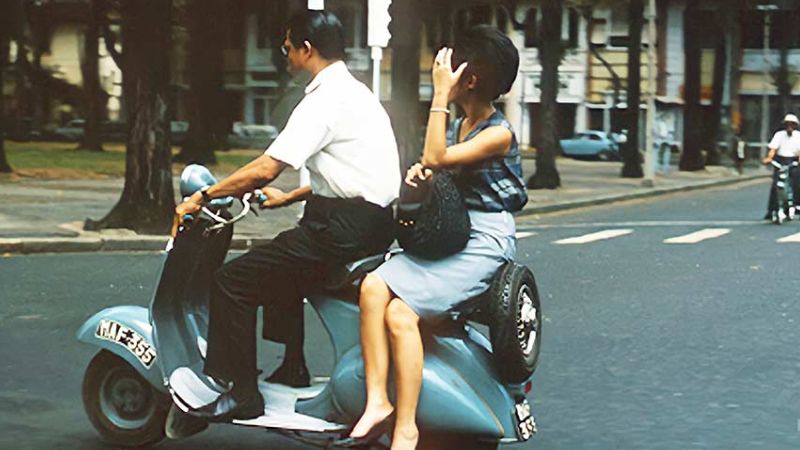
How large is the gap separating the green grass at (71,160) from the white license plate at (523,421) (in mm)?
28973

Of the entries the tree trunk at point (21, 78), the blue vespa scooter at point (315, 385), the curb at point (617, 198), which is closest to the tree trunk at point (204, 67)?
the tree trunk at point (21, 78)

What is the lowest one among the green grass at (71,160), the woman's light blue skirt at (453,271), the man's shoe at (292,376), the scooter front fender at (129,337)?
the green grass at (71,160)

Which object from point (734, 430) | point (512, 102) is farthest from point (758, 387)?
point (512, 102)

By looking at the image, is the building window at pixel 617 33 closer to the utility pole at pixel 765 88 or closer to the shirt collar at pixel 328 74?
the utility pole at pixel 765 88

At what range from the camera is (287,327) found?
21.3ft

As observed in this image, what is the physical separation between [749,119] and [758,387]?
6797 cm

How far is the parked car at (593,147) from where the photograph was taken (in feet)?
220

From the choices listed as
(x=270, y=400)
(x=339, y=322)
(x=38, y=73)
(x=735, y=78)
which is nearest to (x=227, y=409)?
(x=270, y=400)

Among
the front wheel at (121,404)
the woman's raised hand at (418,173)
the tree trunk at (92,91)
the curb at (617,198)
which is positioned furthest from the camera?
the tree trunk at (92,91)

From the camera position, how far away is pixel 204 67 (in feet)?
157

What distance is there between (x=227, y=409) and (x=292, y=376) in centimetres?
38

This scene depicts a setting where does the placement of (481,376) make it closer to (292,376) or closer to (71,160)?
(292,376)

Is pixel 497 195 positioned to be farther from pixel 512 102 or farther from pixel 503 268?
pixel 512 102

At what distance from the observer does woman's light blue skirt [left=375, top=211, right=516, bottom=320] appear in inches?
235
